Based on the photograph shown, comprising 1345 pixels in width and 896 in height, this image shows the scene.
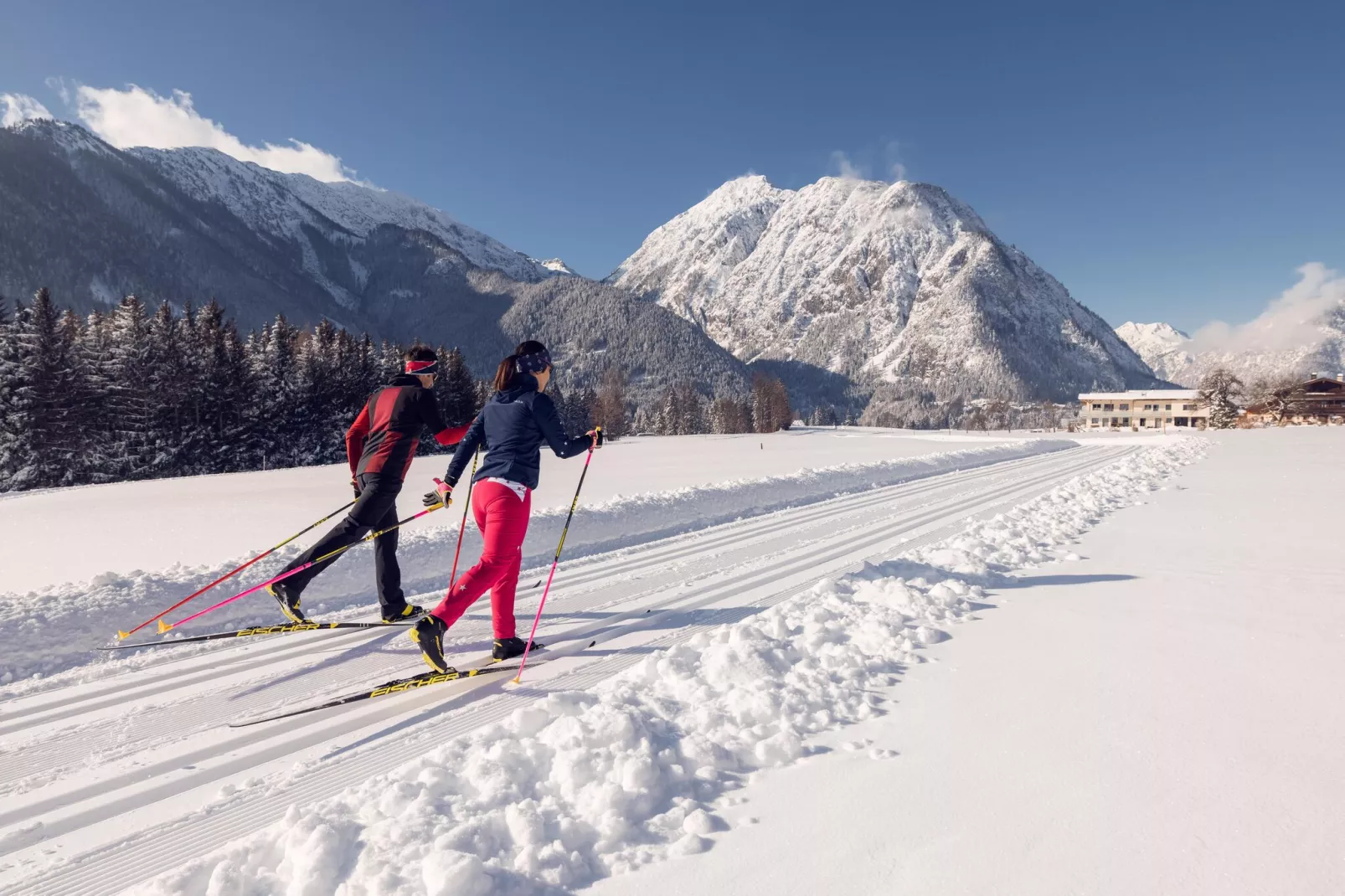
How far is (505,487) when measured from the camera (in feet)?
14.2

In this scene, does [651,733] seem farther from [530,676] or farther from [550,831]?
[530,676]

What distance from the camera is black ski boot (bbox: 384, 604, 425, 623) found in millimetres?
5340

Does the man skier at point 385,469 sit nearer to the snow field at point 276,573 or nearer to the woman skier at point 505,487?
the snow field at point 276,573

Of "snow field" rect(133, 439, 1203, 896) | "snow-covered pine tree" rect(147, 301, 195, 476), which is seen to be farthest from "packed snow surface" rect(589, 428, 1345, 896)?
"snow-covered pine tree" rect(147, 301, 195, 476)

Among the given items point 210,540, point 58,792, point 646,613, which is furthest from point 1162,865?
point 210,540

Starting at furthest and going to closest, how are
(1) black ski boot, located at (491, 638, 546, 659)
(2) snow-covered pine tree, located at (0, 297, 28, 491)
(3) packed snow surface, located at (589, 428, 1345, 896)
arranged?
(2) snow-covered pine tree, located at (0, 297, 28, 491) → (1) black ski boot, located at (491, 638, 546, 659) → (3) packed snow surface, located at (589, 428, 1345, 896)

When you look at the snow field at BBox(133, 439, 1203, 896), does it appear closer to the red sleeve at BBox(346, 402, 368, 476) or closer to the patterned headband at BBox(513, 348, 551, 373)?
the patterned headband at BBox(513, 348, 551, 373)

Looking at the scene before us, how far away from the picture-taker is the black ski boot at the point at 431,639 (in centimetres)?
404

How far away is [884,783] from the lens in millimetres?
2672

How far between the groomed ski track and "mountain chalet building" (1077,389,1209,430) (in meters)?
127

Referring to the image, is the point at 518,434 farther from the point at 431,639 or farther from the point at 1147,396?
the point at 1147,396

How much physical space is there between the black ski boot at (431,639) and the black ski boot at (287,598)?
68.6 inches

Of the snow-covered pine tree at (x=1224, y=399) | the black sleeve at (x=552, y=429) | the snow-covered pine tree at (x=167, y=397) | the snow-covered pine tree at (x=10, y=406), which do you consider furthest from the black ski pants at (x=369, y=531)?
the snow-covered pine tree at (x=1224, y=399)

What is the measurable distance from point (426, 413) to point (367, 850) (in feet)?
12.1
